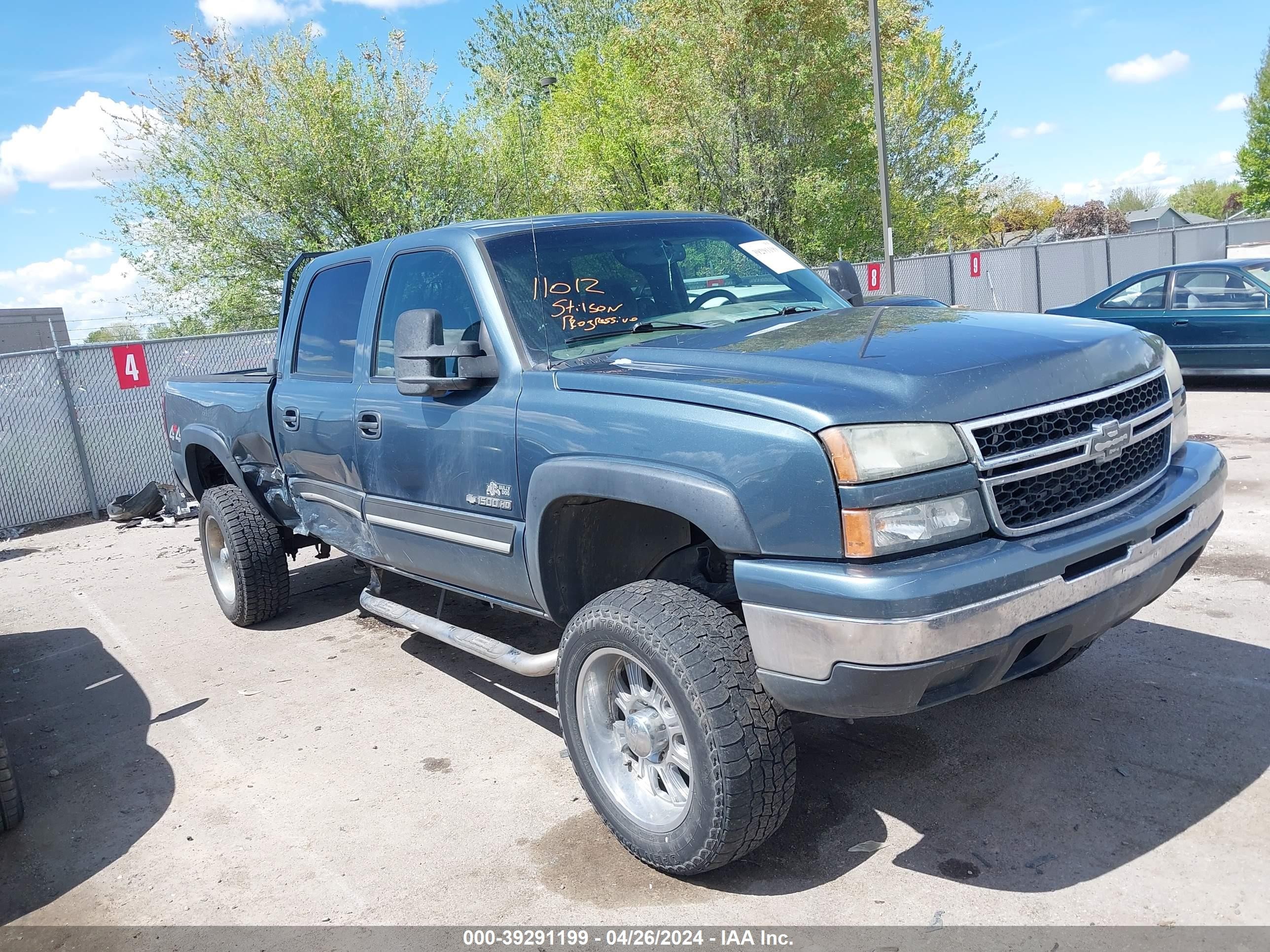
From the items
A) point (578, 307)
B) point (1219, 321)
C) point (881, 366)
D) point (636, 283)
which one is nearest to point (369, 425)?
point (578, 307)

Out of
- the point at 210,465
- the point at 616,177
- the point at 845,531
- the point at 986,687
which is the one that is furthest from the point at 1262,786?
the point at 616,177

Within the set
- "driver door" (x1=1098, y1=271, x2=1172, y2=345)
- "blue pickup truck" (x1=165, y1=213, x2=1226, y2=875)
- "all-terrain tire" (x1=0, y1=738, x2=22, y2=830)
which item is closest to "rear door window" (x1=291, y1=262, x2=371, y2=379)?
"blue pickup truck" (x1=165, y1=213, x2=1226, y2=875)

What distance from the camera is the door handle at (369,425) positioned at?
4.26 meters

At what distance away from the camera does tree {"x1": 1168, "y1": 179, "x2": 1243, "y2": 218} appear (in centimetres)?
9250

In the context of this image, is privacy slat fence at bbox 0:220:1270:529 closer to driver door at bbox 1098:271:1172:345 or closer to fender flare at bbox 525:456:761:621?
fender flare at bbox 525:456:761:621

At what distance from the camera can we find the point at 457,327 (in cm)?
398

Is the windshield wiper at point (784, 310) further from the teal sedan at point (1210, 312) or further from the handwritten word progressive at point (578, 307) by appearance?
the teal sedan at point (1210, 312)

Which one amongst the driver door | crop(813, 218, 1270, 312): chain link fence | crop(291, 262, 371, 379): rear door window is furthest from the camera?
crop(813, 218, 1270, 312): chain link fence

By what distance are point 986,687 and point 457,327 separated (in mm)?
2406

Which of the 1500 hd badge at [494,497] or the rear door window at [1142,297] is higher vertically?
the 1500 hd badge at [494,497]

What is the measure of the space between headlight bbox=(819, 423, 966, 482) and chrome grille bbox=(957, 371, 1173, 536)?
0.07 meters

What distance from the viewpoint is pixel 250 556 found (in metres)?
5.91

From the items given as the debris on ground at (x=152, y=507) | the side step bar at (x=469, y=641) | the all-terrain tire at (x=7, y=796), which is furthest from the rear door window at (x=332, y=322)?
the debris on ground at (x=152, y=507)

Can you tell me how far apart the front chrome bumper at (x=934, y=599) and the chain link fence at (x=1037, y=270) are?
56.1 ft
